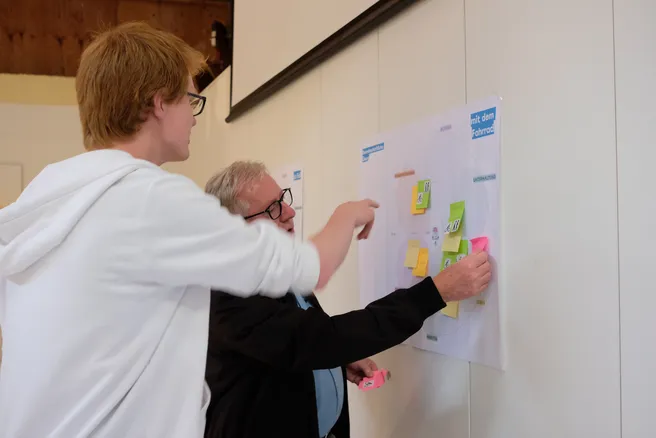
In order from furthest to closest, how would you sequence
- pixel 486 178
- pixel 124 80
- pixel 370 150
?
pixel 370 150 < pixel 486 178 < pixel 124 80

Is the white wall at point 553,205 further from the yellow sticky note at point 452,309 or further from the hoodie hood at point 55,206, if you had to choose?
the hoodie hood at point 55,206

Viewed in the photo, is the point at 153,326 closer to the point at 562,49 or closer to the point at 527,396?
the point at 527,396

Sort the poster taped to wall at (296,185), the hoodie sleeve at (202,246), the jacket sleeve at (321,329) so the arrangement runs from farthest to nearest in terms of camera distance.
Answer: the poster taped to wall at (296,185), the jacket sleeve at (321,329), the hoodie sleeve at (202,246)

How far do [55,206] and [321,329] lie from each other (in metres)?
0.52

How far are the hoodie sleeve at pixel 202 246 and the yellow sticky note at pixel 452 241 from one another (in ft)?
1.66

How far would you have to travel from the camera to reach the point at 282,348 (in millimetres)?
1096

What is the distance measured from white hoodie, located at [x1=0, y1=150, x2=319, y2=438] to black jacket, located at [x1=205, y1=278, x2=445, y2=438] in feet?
0.76

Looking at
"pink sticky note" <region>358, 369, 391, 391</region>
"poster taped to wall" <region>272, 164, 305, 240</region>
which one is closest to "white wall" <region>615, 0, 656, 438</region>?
"pink sticky note" <region>358, 369, 391, 391</region>

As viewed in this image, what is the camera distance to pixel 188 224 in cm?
81

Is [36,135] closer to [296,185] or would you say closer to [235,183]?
[296,185]

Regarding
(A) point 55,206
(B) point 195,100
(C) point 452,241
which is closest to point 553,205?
(C) point 452,241

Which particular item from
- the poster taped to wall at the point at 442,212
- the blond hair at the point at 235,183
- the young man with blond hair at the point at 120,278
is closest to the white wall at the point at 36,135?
the blond hair at the point at 235,183

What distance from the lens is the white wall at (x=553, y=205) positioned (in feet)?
2.92

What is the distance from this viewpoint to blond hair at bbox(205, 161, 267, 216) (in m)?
1.36
